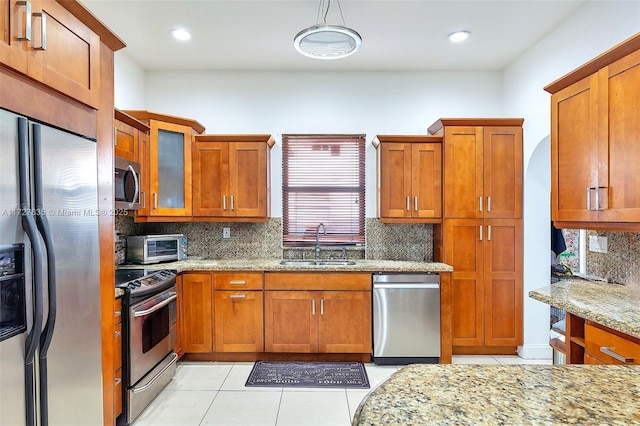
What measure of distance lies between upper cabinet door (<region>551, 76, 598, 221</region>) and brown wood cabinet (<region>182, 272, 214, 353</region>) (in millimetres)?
2930

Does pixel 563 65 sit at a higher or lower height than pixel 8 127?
higher

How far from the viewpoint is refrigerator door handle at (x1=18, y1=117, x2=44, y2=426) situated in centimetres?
128

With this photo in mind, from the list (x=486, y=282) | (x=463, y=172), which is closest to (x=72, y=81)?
(x=463, y=172)

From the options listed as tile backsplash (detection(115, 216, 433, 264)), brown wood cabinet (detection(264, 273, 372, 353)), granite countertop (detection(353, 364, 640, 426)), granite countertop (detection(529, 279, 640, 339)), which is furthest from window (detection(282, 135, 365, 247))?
granite countertop (detection(353, 364, 640, 426))

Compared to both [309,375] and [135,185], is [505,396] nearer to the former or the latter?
[309,375]

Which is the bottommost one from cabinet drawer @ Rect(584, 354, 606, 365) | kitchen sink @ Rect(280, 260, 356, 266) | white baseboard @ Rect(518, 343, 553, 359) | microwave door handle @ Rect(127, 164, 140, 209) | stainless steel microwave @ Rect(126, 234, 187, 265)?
white baseboard @ Rect(518, 343, 553, 359)

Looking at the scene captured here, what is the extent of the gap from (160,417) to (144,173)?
2.04m

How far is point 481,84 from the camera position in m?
3.80

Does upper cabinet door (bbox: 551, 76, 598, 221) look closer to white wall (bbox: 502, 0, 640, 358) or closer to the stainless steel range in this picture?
white wall (bbox: 502, 0, 640, 358)

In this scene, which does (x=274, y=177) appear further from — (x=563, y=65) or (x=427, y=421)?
(x=427, y=421)

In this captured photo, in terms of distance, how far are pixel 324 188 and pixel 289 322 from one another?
1.50 metres

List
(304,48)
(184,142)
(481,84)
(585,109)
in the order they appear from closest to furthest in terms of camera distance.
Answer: (585,109), (304,48), (184,142), (481,84)

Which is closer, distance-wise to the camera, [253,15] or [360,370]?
[253,15]

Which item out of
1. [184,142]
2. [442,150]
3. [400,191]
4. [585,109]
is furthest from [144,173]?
[585,109]
